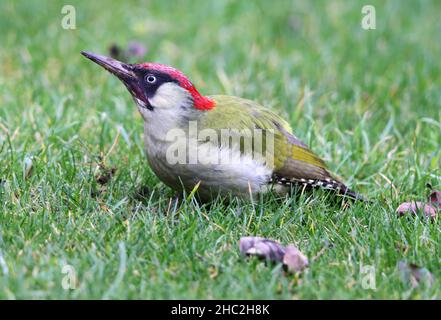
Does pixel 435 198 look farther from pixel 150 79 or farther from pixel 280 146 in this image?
pixel 150 79

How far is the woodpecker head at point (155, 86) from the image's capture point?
3955mm

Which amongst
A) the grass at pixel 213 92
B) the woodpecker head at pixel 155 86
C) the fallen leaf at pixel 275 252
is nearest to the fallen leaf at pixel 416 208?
the grass at pixel 213 92

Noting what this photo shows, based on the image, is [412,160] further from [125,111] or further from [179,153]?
[125,111]

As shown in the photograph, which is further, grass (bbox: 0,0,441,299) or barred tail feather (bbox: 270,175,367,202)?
barred tail feather (bbox: 270,175,367,202)

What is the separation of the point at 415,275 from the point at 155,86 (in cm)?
158

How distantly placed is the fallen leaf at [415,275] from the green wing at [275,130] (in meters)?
1.04

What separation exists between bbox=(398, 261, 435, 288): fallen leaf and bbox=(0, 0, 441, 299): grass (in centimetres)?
3

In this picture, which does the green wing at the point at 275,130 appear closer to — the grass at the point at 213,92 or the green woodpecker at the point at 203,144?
the green woodpecker at the point at 203,144

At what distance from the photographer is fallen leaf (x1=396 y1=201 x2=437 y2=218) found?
149 inches

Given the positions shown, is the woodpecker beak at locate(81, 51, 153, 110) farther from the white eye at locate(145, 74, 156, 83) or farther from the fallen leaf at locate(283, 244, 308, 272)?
the fallen leaf at locate(283, 244, 308, 272)

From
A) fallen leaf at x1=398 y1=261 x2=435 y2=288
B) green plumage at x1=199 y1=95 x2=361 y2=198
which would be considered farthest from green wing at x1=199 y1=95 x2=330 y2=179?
fallen leaf at x1=398 y1=261 x2=435 y2=288

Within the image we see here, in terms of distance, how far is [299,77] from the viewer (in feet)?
18.9
